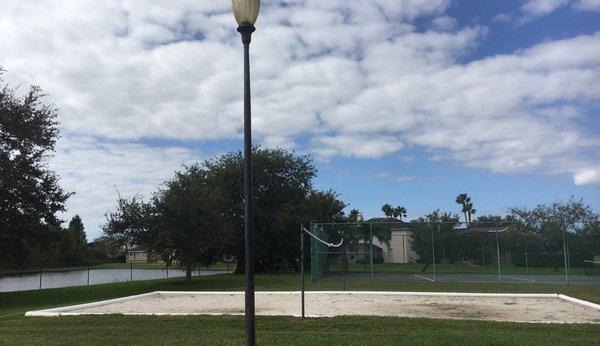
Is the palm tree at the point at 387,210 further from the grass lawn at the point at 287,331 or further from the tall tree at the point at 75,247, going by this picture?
the grass lawn at the point at 287,331

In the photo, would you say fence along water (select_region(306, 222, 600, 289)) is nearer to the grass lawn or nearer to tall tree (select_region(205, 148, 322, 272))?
tall tree (select_region(205, 148, 322, 272))

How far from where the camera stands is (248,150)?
20.4 ft

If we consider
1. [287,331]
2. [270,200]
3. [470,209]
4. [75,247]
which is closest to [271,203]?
[270,200]

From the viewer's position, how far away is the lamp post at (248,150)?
238 inches

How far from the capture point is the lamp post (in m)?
6.04

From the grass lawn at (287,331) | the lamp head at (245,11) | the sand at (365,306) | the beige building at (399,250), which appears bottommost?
the sand at (365,306)

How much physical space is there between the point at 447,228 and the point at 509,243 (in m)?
3.49

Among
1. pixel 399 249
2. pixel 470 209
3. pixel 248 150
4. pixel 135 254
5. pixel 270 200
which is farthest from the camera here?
pixel 470 209

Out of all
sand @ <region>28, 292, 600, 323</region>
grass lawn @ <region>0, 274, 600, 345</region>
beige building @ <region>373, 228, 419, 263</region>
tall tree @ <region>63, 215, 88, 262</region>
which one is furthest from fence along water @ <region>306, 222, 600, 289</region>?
tall tree @ <region>63, 215, 88, 262</region>

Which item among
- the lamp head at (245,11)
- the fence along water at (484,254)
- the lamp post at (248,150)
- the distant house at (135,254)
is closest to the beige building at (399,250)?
the fence along water at (484,254)

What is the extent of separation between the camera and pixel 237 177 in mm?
37625

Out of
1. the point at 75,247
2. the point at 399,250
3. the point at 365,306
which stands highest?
the point at 75,247

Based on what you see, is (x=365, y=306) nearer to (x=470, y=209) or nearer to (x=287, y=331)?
(x=287, y=331)

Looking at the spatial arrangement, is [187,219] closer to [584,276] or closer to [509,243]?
[509,243]
